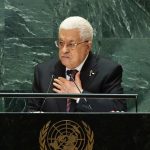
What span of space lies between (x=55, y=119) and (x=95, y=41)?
2872 mm

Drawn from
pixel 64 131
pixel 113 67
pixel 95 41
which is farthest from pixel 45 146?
pixel 95 41

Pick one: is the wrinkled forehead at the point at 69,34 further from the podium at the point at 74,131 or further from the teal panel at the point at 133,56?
the teal panel at the point at 133,56

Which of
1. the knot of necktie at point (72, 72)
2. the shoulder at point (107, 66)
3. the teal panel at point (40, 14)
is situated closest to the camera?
the knot of necktie at point (72, 72)

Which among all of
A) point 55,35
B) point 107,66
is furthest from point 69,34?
point 55,35

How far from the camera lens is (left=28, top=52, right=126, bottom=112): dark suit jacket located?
10.3 ft

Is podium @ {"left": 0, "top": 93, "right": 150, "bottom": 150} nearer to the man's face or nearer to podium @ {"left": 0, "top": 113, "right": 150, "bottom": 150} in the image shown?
podium @ {"left": 0, "top": 113, "right": 150, "bottom": 150}

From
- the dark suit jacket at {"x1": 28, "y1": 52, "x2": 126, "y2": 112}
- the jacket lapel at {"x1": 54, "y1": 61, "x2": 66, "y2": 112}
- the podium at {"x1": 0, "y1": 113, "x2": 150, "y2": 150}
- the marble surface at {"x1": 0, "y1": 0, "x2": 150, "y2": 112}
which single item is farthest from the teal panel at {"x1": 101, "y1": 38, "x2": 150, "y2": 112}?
the podium at {"x1": 0, "y1": 113, "x2": 150, "y2": 150}

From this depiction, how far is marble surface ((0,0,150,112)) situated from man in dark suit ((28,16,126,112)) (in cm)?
166

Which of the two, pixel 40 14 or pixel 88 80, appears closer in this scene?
pixel 88 80

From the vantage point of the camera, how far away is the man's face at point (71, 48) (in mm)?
3174

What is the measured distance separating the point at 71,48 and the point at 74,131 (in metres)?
1.04

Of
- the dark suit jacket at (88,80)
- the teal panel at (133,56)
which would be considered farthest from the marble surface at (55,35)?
the dark suit jacket at (88,80)

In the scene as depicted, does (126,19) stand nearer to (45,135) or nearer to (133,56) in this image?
(133,56)

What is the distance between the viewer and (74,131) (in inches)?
89.0
